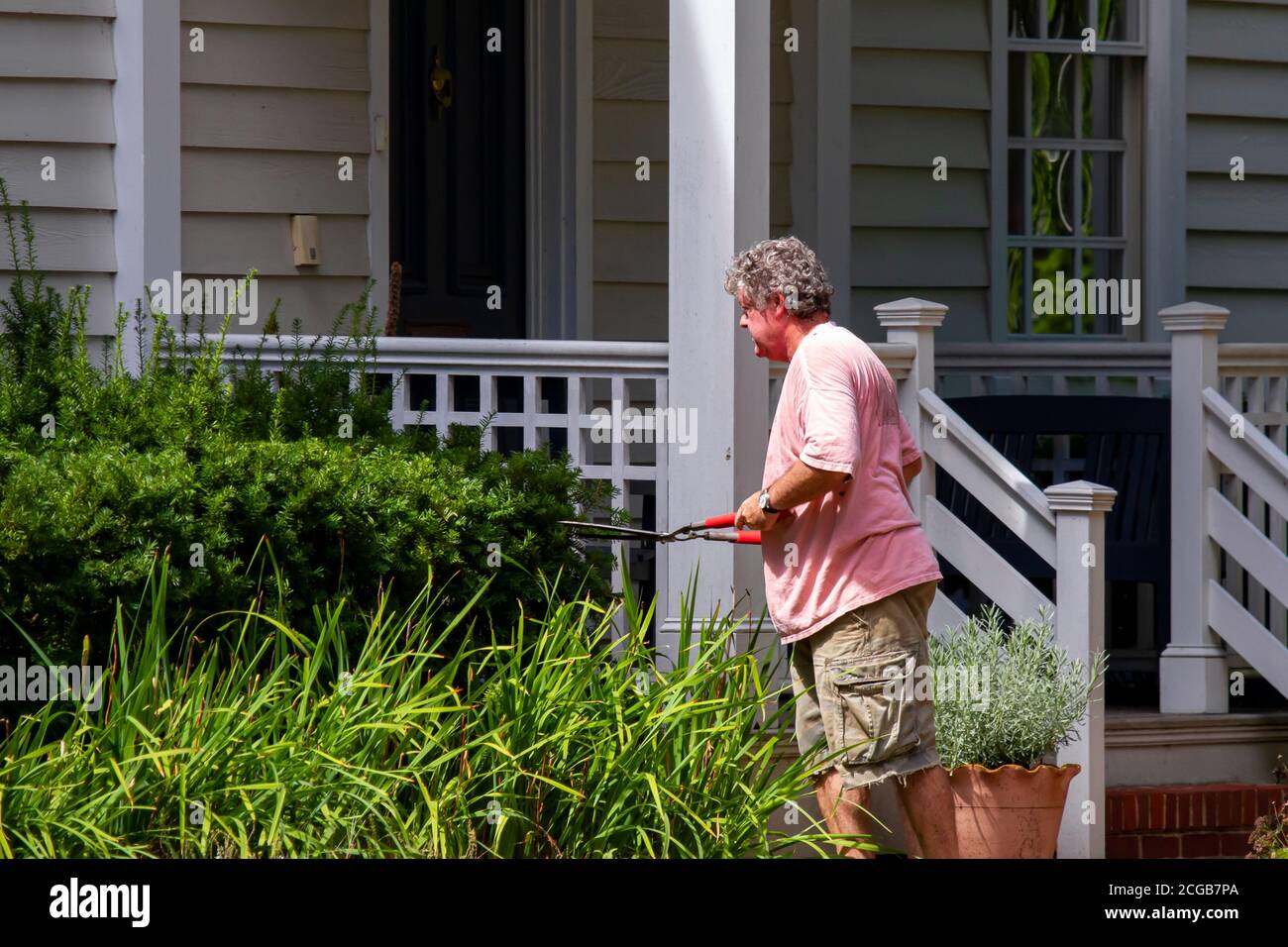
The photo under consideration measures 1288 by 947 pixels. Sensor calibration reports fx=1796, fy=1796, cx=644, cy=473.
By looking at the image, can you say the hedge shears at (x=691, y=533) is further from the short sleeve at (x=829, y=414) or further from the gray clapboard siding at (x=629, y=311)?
the gray clapboard siding at (x=629, y=311)

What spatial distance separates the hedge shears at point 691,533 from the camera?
16.5 ft

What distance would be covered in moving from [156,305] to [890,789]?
10.2 ft

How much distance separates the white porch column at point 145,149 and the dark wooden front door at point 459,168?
1.41 m

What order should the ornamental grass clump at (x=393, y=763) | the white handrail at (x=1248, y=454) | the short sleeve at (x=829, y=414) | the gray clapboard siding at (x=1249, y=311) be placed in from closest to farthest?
the ornamental grass clump at (x=393, y=763)
the short sleeve at (x=829, y=414)
the white handrail at (x=1248, y=454)
the gray clapboard siding at (x=1249, y=311)

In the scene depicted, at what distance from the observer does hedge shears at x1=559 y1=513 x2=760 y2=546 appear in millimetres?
5031

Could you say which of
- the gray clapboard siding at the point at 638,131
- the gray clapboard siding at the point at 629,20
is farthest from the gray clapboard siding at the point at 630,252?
the gray clapboard siding at the point at 629,20

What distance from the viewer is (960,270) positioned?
803 cm

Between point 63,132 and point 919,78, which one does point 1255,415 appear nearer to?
point 919,78

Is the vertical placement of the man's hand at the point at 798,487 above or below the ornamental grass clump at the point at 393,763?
above

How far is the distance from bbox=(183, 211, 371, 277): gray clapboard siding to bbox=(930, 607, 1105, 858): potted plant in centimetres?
304

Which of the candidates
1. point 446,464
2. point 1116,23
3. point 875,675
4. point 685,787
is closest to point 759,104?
point 446,464

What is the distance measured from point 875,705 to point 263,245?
3356 millimetres

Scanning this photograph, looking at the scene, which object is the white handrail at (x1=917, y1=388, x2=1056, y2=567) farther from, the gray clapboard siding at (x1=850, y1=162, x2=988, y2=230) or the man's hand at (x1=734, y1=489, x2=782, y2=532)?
the gray clapboard siding at (x1=850, y1=162, x2=988, y2=230)
